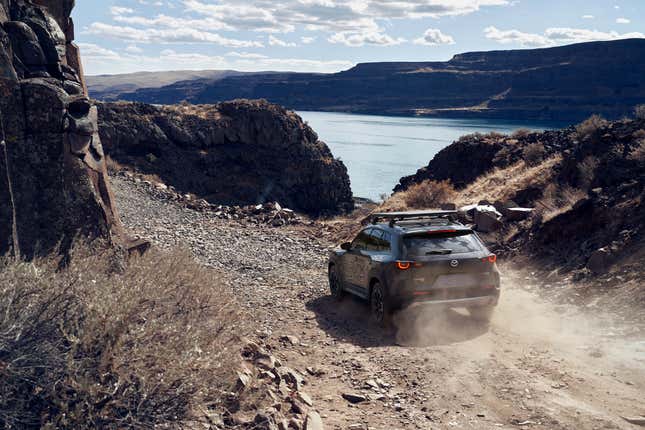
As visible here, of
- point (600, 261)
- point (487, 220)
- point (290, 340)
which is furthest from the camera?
point (487, 220)

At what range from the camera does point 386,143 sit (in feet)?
302

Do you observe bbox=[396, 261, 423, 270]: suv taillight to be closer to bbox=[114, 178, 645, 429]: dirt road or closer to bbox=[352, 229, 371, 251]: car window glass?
bbox=[114, 178, 645, 429]: dirt road

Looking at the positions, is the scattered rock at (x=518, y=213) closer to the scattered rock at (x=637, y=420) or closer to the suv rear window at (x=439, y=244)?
the suv rear window at (x=439, y=244)

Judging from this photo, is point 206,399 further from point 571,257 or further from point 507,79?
point 507,79

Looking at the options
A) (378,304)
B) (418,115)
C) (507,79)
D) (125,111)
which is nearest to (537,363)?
(378,304)

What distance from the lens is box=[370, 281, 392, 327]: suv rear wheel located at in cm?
864

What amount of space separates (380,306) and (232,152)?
4464cm

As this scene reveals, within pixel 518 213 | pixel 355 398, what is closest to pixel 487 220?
pixel 518 213

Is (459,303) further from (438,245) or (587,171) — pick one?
(587,171)

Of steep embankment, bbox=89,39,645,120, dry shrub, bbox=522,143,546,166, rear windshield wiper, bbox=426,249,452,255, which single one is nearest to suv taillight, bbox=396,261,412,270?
rear windshield wiper, bbox=426,249,452,255

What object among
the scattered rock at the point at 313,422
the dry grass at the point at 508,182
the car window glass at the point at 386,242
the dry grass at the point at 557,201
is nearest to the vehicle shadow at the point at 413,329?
the car window glass at the point at 386,242

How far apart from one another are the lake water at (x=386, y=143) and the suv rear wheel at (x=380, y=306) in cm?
4868

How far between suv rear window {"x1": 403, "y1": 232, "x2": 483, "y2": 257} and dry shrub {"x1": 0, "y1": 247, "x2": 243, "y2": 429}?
4.14 m

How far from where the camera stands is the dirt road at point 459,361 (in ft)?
19.0
